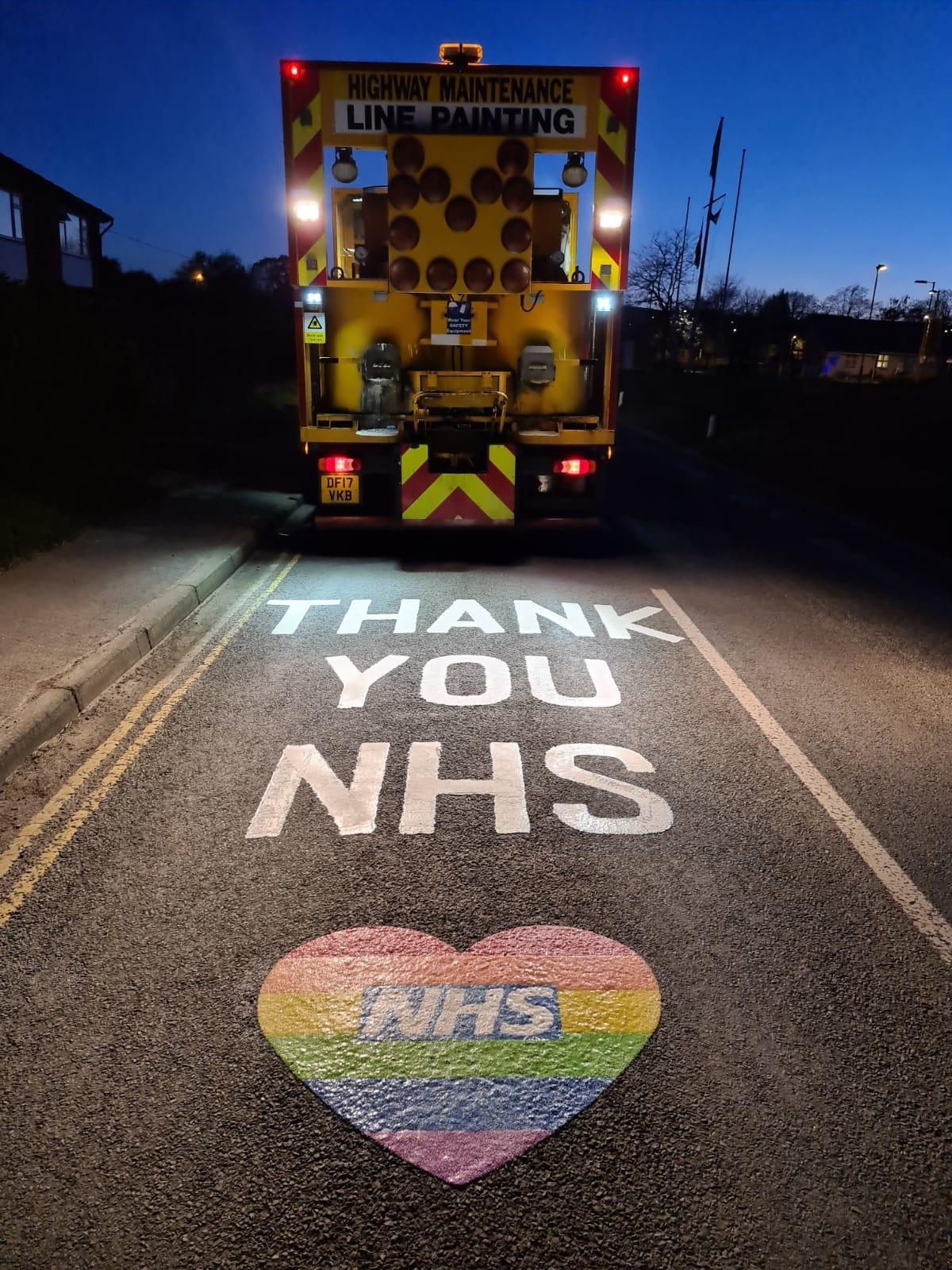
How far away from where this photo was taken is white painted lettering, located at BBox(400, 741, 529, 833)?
432 centimetres

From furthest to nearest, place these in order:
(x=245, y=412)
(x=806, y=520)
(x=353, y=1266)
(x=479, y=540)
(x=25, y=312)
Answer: (x=245, y=412) → (x=806, y=520) → (x=25, y=312) → (x=479, y=540) → (x=353, y=1266)

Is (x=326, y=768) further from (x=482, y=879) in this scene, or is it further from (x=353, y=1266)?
(x=353, y=1266)

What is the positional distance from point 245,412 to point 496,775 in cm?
2542

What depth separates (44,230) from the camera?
3666cm

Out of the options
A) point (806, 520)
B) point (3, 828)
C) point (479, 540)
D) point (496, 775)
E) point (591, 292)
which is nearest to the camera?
point (3, 828)

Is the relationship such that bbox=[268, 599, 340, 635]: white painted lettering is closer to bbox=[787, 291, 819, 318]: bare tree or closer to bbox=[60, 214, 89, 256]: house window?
bbox=[60, 214, 89, 256]: house window

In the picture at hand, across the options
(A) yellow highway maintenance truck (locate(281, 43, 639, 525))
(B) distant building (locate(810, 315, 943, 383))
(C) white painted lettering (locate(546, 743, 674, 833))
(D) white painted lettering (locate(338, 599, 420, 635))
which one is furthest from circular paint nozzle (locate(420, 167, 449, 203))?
(B) distant building (locate(810, 315, 943, 383))

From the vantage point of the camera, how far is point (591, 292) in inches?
356

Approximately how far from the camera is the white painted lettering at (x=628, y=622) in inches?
291

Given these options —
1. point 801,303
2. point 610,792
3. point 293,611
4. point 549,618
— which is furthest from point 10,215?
point 801,303

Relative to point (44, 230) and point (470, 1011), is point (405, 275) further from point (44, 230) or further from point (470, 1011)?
point (44, 230)

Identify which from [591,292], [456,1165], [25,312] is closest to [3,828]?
[456,1165]

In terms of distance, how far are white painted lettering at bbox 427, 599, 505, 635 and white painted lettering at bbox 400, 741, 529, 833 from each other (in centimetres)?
228

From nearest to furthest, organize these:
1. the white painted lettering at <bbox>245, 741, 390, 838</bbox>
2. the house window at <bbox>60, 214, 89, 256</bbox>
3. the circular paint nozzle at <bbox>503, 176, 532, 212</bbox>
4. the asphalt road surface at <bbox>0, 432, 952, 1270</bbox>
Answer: the asphalt road surface at <bbox>0, 432, 952, 1270</bbox> < the white painted lettering at <bbox>245, 741, 390, 838</bbox> < the circular paint nozzle at <bbox>503, 176, 532, 212</bbox> < the house window at <bbox>60, 214, 89, 256</bbox>
